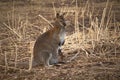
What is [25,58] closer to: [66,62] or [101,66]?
[66,62]

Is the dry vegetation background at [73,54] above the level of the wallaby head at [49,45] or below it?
below

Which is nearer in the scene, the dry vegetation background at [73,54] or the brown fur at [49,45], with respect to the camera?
the dry vegetation background at [73,54]

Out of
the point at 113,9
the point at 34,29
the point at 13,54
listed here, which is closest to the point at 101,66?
the point at 13,54

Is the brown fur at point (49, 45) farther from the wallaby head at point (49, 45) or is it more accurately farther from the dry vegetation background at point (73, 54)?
the dry vegetation background at point (73, 54)

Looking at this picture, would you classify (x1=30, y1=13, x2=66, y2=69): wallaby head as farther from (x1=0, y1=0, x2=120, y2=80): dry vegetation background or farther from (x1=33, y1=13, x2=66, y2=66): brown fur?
(x1=0, y1=0, x2=120, y2=80): dry vegetation background

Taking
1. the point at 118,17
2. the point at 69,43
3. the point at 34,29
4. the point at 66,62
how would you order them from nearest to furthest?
the point at 66,62
the point at 69,43
the point at 34,29
the point at 118,17

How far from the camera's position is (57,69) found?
654 cm

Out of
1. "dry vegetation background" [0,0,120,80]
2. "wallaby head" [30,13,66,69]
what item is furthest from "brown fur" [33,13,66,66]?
"dry vegetation background" [0,0,120,80]

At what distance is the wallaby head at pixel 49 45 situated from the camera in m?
6.81

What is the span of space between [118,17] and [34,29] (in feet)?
9.49

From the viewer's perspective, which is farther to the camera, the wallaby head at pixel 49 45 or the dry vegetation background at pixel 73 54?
the wallaby head at pixel 49 45

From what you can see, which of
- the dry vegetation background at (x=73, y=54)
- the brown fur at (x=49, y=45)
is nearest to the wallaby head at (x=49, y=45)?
the brown fur at (x=49, y=45)

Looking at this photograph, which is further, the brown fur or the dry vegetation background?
the brown fur

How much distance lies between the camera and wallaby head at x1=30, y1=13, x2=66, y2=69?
6809 millimetres
